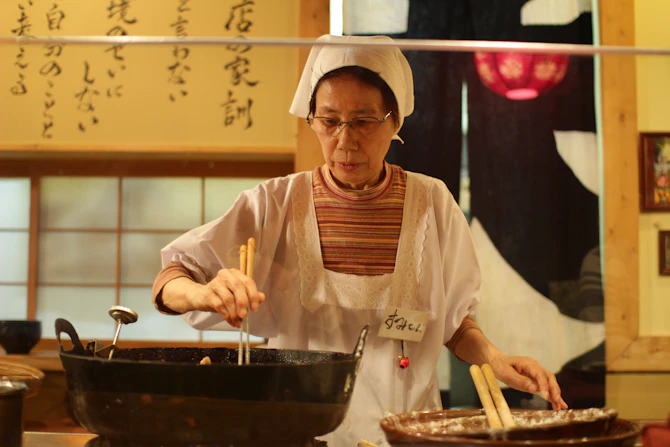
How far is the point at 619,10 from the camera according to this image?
3.76 feet

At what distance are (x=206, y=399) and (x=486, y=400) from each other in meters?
0.36

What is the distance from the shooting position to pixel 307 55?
1078mm

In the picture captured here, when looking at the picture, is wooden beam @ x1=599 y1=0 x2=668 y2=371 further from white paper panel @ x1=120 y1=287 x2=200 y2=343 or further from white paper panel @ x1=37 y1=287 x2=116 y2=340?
white paper panel @ x1=37 y1=287 x2=116 y2=340

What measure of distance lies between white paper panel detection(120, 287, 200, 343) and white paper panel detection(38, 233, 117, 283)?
1.9 inches

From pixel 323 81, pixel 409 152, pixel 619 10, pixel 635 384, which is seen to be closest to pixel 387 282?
pixel 409 152

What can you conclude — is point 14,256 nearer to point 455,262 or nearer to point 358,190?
point 358,190

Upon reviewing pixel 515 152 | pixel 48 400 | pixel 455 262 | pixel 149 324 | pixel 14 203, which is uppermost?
pixel 515 152

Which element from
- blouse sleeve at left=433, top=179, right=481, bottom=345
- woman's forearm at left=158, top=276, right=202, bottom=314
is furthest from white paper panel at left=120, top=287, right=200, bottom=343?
blouse sleeve at left=433, top=179, right=481, bottom=345

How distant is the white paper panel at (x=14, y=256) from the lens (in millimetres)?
1102

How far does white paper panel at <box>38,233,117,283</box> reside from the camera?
1108 millimetres

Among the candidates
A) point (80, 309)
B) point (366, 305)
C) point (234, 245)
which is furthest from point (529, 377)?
point (80, 309)

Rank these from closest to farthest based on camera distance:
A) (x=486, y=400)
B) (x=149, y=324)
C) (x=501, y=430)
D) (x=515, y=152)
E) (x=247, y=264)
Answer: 1. (x=501, y=430)
2. (x=486, y=400)
3. (x=247, y=264)
4. (x=149, y=324)
5. (x=515, y=152)

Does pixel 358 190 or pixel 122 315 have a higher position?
pixel 358 190

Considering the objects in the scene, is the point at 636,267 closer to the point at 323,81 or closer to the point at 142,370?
the point at 323,81
